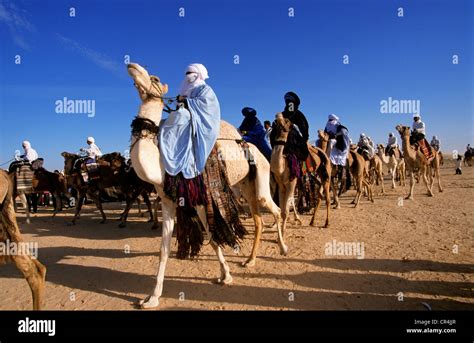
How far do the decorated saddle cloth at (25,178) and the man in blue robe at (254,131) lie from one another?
383 inches

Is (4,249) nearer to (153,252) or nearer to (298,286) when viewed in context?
(153,252)

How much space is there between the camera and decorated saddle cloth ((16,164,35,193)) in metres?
11.1

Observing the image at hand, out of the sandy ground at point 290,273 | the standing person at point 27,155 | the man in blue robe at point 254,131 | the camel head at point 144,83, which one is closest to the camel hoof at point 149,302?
the sandy ground at point 290,273

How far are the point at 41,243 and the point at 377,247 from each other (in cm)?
842

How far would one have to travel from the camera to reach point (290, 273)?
4.63 meters

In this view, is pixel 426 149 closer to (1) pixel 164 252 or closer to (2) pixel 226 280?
(2) pixel 226 280

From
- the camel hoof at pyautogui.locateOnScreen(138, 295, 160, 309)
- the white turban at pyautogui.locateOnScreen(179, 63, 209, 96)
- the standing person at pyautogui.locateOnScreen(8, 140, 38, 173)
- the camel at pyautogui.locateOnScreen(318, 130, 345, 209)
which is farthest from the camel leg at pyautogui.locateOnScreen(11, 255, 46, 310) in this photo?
the standing person at pyautogui.locateOnScreen(8, 140, 38, 173)

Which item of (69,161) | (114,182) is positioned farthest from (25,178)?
(114,182)

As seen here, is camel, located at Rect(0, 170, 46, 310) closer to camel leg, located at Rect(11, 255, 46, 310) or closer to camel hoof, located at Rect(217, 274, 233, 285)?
camel leg, located at Rect(11, 255, 46, 310)

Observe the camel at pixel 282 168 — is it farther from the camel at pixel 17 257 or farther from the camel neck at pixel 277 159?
the camel at pixel 17 257
